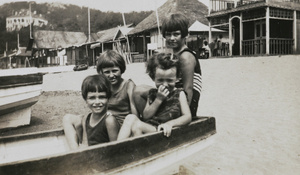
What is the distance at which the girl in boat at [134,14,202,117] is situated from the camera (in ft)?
10.3

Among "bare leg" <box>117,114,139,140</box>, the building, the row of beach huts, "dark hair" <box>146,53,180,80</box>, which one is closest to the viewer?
"bare leg" <box>117,114,139,140</box>

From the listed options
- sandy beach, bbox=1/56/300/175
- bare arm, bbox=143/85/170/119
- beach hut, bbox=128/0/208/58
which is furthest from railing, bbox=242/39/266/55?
bare arm, bbox=143/85/170/119

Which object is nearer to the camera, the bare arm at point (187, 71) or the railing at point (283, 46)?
the bare arm at point (187, 71)

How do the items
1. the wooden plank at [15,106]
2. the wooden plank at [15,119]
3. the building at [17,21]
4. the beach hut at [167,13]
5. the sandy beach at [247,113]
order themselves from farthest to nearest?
the building at [17,21] < the beach hut at [167,13] < the wooden plank at [15,119] < the wooden plank at [15,106] < the sandy beach at [247,113]

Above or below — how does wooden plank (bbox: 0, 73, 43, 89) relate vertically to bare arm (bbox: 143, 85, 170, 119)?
above

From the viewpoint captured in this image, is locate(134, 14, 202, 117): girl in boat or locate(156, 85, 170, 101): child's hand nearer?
locate(156, 85, 170, 101): child's hand

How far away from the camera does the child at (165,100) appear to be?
2.89m

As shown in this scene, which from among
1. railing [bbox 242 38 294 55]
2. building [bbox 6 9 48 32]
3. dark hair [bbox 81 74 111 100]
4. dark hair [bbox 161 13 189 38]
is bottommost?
dark hair [bbox 81 74 111 100]

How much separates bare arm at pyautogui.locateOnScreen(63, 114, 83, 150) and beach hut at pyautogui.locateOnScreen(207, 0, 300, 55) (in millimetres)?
14049

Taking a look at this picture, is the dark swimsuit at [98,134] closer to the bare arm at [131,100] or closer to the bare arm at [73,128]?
the bare arm at [73,128]

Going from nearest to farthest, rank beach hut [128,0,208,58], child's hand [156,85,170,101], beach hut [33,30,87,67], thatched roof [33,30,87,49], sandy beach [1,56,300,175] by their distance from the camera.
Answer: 1. child's hand [156,85,170,101]
2. sandy beach [1,56,300,175]
3. beach hut [128,0,208,58]
4. beach hut [33,30,87,67]
5. thatched roof [33,30,87,49]

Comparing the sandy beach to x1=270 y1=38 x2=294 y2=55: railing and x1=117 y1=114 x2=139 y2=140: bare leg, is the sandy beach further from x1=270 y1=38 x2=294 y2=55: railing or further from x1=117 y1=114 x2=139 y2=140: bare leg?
x1=270 y1=38 x2=294 y2=55: railing

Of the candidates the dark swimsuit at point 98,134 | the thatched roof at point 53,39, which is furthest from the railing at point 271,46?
the thatched roof at point 53,39

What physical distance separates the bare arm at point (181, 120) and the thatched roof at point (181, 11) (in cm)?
2175
